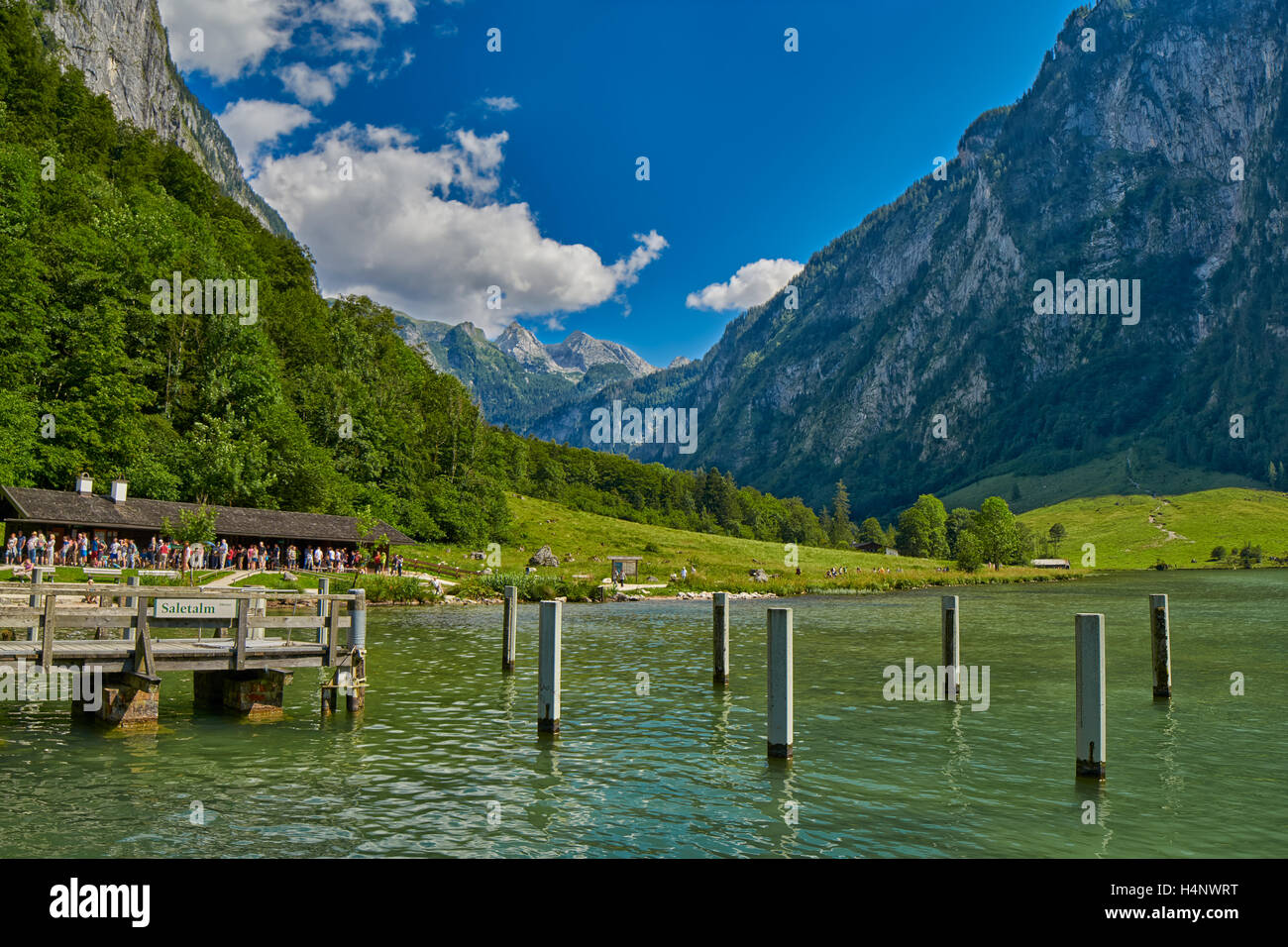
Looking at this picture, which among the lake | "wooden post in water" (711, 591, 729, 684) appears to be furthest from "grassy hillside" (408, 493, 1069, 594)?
the lake

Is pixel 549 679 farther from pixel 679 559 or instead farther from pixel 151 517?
pixel 679 559

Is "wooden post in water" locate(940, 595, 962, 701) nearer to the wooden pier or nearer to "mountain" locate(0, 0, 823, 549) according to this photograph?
the wooden pier

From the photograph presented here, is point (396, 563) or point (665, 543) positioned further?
point (665, 543)

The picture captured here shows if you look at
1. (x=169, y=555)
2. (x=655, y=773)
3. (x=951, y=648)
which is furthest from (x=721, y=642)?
(x=169, y=555)

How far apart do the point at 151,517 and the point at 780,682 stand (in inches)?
2435

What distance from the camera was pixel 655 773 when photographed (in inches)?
701

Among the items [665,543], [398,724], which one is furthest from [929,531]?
[398,724]

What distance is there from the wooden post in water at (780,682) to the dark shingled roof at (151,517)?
57.7m

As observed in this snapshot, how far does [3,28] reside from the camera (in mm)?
109312

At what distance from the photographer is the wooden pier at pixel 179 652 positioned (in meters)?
20.7
